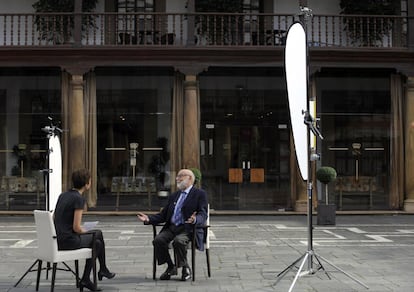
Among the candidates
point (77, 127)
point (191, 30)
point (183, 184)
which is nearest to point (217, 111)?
point (191, 30)

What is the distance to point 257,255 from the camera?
10.0 m

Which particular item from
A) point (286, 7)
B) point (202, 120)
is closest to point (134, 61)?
point (202, 120)

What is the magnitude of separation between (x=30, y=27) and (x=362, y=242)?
1240cm

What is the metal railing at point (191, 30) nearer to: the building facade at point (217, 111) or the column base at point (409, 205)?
the building facade at point (217, 111)

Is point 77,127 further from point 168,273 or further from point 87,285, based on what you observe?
point 87,285

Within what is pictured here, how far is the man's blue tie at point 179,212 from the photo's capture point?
26.4ft

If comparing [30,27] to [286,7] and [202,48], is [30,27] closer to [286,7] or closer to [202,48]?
[202,48]

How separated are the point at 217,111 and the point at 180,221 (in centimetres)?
1015

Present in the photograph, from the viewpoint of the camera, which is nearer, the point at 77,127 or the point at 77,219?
the point at 77,219

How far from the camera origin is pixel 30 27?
1856 cm

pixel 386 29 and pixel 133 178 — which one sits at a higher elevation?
pixel 386 29

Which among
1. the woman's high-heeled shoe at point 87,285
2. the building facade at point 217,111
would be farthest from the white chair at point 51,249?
the building facade at point 217,111

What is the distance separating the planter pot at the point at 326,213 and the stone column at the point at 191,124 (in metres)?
4.02

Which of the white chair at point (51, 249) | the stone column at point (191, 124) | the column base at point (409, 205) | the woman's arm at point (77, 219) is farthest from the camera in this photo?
the column base at point (409, 205)
